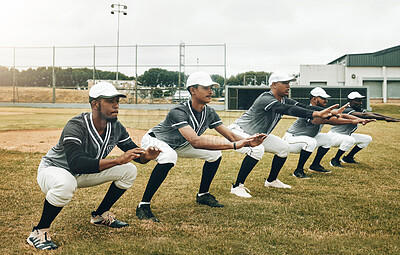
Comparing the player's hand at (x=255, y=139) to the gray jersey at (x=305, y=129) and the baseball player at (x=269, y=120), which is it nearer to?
the baseball player at (x=269, y=120)

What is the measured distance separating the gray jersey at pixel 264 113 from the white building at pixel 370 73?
134ft

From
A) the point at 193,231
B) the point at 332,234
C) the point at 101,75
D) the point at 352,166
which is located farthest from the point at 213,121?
the point at 101,75

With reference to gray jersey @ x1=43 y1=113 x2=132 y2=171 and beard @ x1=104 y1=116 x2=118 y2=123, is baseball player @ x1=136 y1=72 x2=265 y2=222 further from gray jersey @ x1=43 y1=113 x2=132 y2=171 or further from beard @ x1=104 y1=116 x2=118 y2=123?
beard @ x1=104 y1=116 x2=118 y2=123

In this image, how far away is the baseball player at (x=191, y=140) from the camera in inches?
166

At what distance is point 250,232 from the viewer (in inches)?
152

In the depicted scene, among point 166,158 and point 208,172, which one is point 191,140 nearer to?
point 166,158

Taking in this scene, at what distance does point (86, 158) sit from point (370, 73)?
46.3 metres

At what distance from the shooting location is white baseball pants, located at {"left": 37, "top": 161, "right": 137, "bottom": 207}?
3.37 meters

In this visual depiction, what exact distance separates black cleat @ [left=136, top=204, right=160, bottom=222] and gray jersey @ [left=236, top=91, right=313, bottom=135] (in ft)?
7.71

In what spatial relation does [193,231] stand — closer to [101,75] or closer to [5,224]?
[5,224]

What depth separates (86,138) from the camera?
138 inches

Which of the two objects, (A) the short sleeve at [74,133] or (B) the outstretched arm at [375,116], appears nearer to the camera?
(A) the short sleeve at [74,133]

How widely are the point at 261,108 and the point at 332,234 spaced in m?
2.45

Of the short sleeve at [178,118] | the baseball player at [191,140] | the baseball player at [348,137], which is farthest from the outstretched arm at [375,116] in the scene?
the short sleeve at [178,118]
